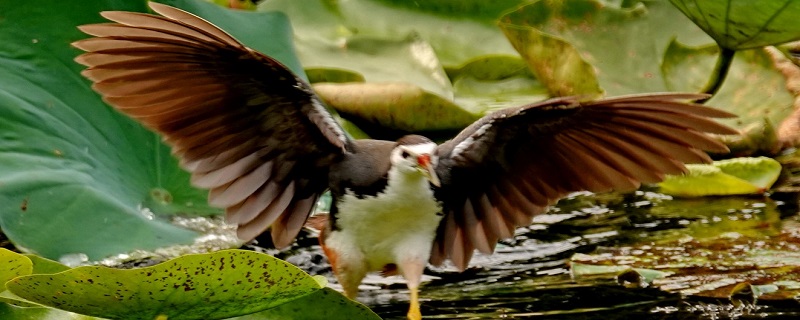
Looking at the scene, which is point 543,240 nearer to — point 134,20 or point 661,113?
point 661,113

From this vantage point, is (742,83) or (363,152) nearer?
(363,152)

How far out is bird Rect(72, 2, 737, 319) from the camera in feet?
9.37

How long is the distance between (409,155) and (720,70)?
1689mm

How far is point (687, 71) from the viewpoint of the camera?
4.75m

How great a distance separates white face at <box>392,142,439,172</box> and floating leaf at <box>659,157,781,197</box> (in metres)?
1.28

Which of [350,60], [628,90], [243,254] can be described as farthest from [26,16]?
[628,90]

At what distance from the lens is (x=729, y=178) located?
403 cm

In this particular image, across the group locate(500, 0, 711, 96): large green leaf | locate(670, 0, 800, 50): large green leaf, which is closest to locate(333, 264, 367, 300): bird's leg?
locate(670, 0, 800, 50): large green leaf

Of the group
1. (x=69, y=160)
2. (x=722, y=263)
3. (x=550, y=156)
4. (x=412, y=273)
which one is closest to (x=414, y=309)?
(x=412, y=273)

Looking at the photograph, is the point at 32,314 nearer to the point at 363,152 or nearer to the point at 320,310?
the point at 320,310

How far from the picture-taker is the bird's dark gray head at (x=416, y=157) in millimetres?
Answer: 2914

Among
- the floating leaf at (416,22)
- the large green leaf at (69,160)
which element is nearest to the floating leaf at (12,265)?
the large green leaf at (69,160)

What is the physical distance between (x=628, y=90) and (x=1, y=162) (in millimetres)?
2321

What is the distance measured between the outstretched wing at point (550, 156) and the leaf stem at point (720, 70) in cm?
119
